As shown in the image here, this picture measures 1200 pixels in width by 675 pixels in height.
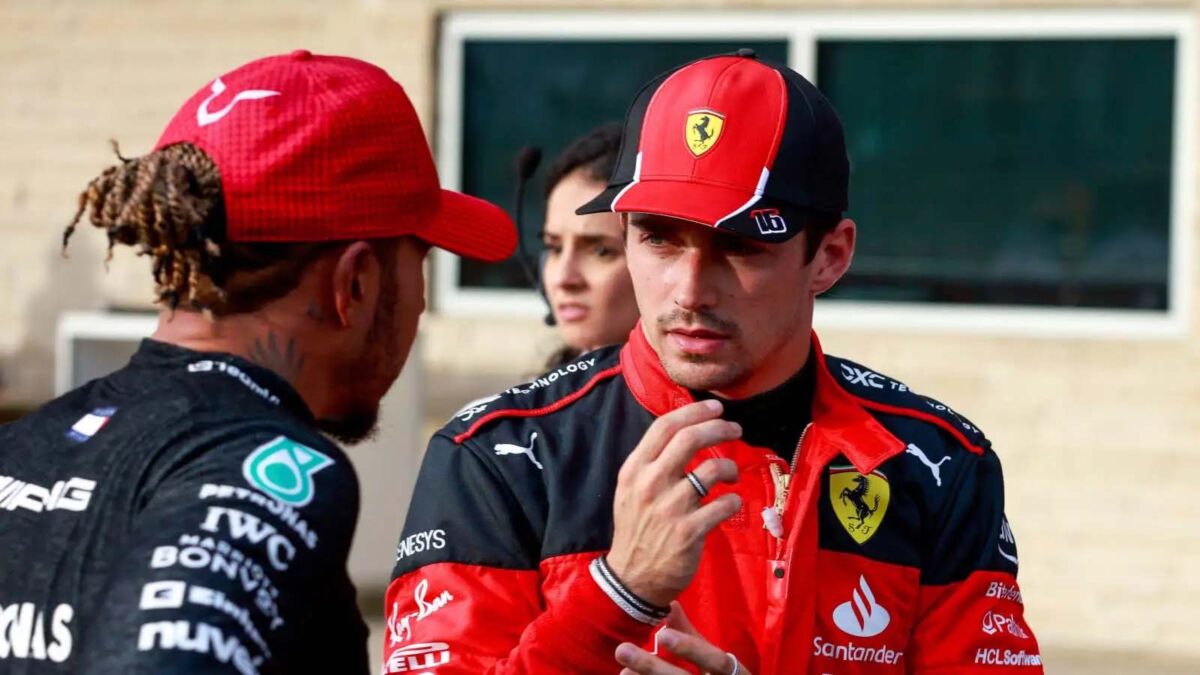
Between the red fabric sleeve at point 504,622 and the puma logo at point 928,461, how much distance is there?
0.52 meters

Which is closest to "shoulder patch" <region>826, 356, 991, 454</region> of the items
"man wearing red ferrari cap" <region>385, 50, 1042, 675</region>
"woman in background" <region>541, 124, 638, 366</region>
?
"man wearing red ferrari cap" <region>385, 50, 1042, 675</region>

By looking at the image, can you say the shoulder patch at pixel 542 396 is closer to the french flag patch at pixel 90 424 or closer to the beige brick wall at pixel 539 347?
the french flag patch at pixel 90 424

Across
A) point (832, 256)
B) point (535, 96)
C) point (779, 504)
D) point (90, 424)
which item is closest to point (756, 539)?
point (779, 504)

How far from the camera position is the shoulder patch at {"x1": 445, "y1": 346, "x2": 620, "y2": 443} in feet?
7.74

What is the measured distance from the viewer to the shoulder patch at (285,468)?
1705 mm

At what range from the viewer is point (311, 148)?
191cm

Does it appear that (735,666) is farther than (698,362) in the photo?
No

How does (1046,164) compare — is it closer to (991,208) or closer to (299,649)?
(991,208)

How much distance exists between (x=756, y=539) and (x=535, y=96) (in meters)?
4.80

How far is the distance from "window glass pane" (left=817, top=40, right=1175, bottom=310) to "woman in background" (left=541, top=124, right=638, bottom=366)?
288 cm

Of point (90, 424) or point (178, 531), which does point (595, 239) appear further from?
point (178, 531)

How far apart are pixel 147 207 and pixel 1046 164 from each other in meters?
5.14

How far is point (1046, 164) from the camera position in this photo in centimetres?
643

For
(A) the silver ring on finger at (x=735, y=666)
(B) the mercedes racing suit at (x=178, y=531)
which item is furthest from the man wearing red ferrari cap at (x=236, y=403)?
(A) the silver ring on finger at (x=735, y=666)
